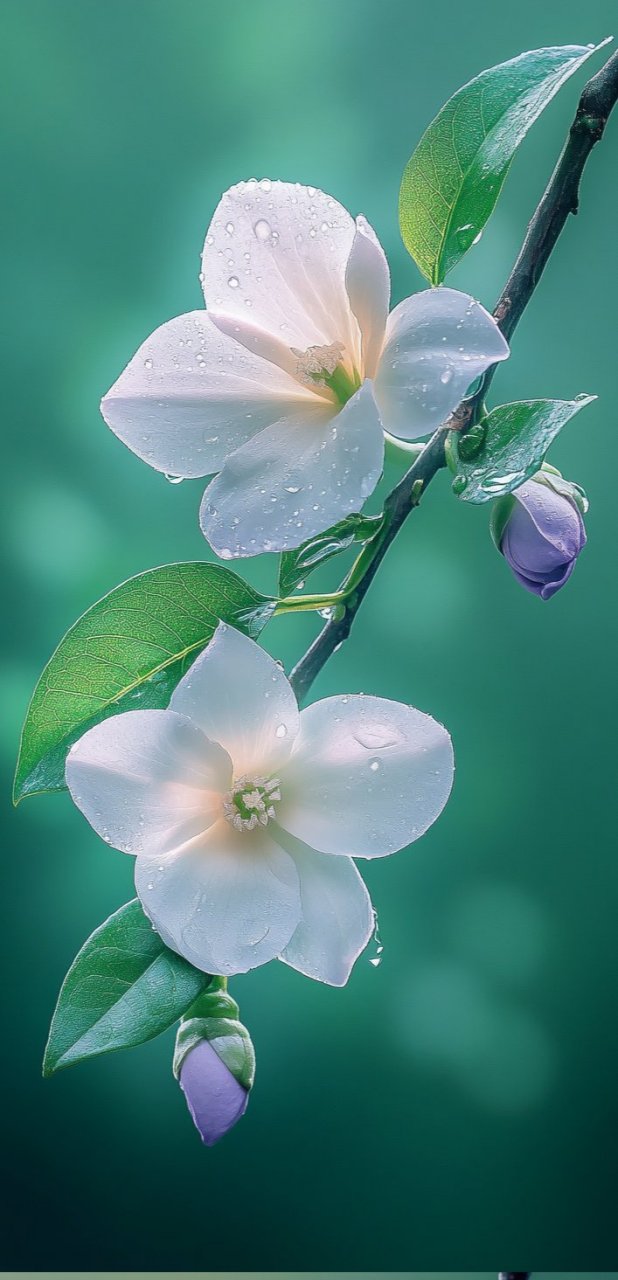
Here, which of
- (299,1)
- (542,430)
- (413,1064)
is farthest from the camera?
(413,1064)

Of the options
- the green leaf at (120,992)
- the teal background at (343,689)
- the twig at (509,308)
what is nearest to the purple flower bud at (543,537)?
the twig at (509,308)

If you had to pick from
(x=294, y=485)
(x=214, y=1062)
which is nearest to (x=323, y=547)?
(x=294, y=485)

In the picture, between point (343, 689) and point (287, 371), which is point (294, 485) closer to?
point (287, 371)

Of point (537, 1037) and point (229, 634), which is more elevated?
point (229, 634)

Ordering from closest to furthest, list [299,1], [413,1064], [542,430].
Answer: [542,430]
[299,1]
[413,1064]

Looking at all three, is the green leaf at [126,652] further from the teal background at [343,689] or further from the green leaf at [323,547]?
the teal background at [343,689]

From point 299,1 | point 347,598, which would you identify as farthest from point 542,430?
point 299,1

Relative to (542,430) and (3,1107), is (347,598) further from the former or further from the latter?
(3,1107)
